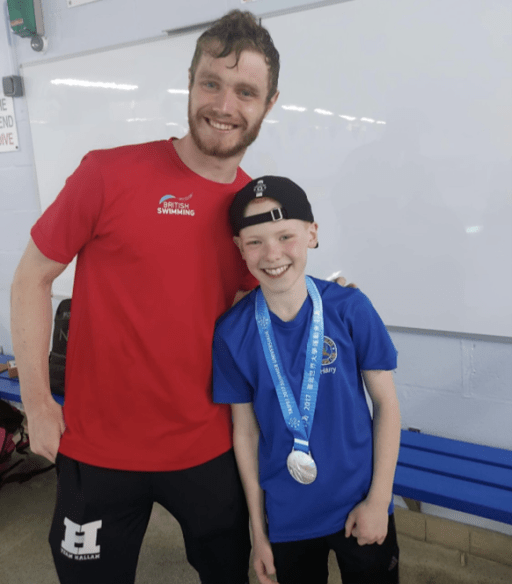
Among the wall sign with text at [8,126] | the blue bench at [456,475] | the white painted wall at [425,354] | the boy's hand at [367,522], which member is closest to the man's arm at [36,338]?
the boy's hand at [367,522]

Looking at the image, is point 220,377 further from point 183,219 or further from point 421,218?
point 421,218

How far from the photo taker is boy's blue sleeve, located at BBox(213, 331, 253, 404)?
4.25 feet

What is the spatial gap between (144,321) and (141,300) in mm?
57

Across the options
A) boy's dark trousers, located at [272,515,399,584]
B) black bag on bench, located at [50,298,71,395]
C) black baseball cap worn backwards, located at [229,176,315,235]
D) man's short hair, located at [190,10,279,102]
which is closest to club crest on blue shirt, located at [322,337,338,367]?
black baseball cap worn backwards, located at [229,176,315,235]

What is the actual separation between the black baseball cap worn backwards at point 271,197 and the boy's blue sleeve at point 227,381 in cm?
33

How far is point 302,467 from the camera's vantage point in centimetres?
122

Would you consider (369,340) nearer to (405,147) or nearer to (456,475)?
(456,475)

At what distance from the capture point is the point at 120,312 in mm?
1269

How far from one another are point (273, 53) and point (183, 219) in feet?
1.67

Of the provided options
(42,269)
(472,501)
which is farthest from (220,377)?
(472,501)

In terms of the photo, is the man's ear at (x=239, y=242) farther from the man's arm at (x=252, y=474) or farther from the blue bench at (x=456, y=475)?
the blue bench at (x=456, y=475)

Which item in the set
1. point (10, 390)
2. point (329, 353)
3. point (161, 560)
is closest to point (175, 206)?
point (329, 353)

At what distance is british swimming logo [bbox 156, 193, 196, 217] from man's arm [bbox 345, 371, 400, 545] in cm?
65

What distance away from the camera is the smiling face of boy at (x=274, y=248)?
1214 mm
